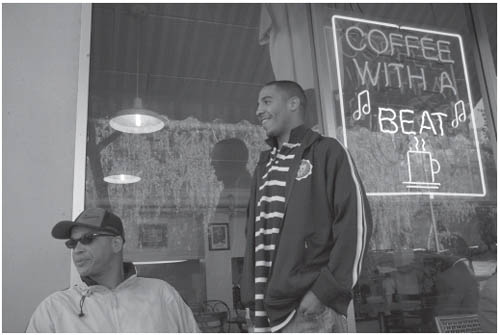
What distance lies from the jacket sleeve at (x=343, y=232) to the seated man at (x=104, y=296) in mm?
588

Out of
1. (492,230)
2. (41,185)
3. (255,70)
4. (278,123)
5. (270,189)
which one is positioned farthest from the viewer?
(255,70)

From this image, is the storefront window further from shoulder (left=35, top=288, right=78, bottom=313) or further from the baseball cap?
shoulder (left=35, top=288, right=78, bottom=313)

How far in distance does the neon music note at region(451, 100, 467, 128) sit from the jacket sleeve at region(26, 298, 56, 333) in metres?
2.49

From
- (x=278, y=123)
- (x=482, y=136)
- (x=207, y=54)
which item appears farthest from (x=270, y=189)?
(x=482, y=136)

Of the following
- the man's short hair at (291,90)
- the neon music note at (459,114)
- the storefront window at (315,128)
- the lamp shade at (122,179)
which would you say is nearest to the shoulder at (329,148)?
the man's short hair at (291,90)

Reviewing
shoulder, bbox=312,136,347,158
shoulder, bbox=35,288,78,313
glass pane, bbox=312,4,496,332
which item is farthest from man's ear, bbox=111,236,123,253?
glass pane, bbox=312,4,496,332

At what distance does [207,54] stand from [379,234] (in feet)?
→ 5.13

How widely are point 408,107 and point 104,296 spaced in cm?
209

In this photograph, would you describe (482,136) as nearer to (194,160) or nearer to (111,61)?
(194,160)

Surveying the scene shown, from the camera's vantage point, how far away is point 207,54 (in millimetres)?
2941

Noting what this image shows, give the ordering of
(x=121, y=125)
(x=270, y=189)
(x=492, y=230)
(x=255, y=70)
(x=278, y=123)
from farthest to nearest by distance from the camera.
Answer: (x=255, y=70)
(x=492, y=230)
(x=121, y=125)
(x=278, y=123)
(x=270, y=189)

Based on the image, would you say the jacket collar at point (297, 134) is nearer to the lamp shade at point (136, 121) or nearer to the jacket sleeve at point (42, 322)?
the lamp shade at point (136, 121)

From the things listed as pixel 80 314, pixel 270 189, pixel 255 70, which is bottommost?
pixel 80 314

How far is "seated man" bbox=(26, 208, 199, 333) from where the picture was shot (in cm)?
157
